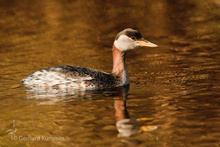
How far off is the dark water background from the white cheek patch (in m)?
1.12

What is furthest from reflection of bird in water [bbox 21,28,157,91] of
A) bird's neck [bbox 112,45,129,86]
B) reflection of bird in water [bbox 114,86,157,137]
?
reflection of bird in water [bbox 114,86,157,137]

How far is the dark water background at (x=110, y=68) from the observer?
29.7 ft

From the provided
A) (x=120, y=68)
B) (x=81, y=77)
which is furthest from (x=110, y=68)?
(x=81, y=77)

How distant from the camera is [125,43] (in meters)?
13.1

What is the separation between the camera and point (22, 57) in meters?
16.7

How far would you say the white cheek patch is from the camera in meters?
13.1

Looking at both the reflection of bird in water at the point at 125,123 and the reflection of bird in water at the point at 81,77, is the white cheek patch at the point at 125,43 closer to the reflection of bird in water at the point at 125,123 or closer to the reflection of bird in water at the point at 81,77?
the reflection of bird in water at the point at 81,77

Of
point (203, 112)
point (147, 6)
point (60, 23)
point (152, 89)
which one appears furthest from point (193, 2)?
point (203, 112)

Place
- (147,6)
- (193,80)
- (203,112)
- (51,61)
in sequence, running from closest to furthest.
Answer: (203,112), (193,80), (51,61), (147,6)

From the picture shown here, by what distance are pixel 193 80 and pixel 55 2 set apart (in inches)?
634

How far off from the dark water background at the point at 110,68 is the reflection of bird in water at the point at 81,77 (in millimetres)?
403

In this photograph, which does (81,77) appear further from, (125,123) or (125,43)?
(125,123)

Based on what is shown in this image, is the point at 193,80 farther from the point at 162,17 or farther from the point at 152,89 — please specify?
the point at 162,17

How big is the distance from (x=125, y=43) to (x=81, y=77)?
5.52 ft
